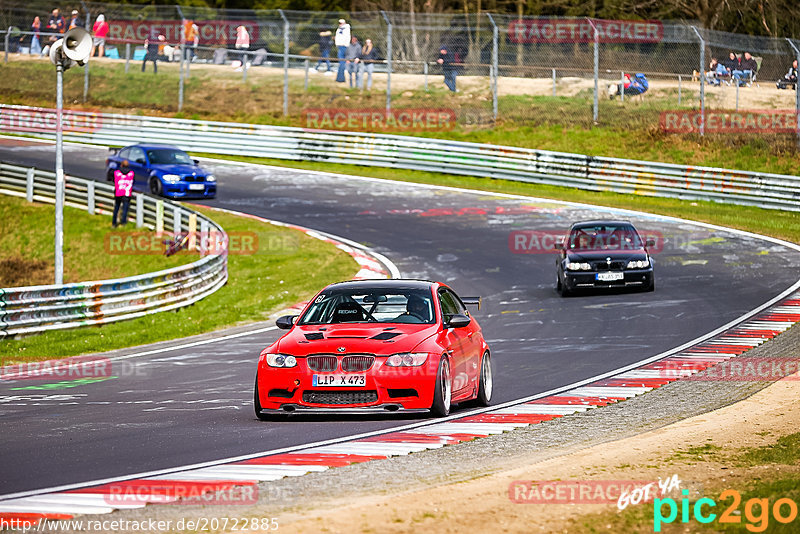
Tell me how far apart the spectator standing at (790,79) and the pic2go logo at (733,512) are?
29.0m

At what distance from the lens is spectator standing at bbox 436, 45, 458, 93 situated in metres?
40.1

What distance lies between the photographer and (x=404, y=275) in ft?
78.1

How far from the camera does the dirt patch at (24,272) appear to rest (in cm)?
2894

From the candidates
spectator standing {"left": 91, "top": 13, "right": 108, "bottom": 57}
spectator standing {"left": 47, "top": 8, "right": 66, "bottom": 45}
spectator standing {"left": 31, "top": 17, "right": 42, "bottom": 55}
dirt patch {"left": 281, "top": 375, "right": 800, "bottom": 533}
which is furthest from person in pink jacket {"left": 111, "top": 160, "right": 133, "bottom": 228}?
dirt patch {"left": 281, "top": 375, "right": 800, "bottom": 533}

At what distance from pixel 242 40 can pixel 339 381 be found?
112ft

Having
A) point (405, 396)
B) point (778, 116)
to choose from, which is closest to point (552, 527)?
point (405, 396)

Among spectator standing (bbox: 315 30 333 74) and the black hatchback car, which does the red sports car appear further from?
spectator standing (bbox: 315 30 333 74)

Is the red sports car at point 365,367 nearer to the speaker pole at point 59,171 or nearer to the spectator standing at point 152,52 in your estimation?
the speaker pole at point 59,171

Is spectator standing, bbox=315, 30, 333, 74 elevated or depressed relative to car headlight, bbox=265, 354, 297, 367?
elevated

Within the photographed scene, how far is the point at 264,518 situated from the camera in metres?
6.84

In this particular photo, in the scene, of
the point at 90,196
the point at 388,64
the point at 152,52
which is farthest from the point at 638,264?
the point at 152,52

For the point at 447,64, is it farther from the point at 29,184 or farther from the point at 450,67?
the point at 29,184

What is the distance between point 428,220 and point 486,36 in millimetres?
9899

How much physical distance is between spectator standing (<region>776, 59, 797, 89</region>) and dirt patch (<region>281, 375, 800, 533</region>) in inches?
984
